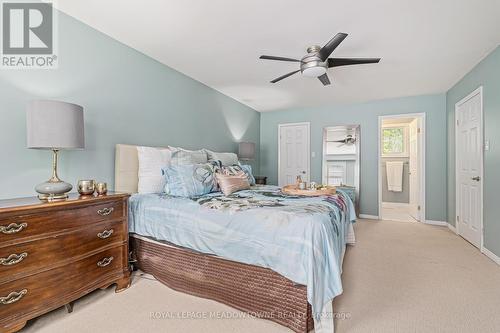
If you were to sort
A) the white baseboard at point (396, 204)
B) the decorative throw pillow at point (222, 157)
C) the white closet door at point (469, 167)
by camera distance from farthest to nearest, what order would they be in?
the white baseboard at point (396, 204) → the decorative throw pillow at point (222, 157) → the white closet door at point (469, 167)

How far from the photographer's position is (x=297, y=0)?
1916 millimetres

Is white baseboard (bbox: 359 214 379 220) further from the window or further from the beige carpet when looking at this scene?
the window

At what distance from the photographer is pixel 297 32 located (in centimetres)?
238

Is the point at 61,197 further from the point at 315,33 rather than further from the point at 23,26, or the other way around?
the point at 315,33

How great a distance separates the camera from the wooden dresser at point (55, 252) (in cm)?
137

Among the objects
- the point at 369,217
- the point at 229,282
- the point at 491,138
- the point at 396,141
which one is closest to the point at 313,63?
the point at 229,282

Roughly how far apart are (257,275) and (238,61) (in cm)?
260

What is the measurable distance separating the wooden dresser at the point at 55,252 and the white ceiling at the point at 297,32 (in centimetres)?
169

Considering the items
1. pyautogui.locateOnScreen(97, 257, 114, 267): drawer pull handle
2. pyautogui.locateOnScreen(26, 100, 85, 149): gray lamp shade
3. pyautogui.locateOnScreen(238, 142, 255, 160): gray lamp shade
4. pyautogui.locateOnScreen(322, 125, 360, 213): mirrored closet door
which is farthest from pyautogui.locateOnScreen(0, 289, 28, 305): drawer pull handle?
pyautogui.locateOnScreen(322, 125, 360, 213): mirrored closet door

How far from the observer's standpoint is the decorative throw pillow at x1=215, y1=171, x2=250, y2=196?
8.50ft

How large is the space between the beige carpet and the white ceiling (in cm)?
244

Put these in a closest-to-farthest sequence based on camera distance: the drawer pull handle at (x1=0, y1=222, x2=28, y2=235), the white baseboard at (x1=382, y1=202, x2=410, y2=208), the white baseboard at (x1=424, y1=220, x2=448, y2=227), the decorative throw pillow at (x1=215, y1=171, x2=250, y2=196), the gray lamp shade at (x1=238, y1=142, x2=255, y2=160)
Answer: the drawer pull handle at (x1=0, y1=222, x2=28, y2=235)
the decorative throw pillow at (x1=215, y1=171, x2=250, y2=196)
the white baseboard at (x1=424, y1=220, x2=448, y2=227)
the gray lamp shade at (x1=238, y1=142, x2=255, y2=160)
the white baseboard at (x1=382, y1=202, x2=410, y2=208)

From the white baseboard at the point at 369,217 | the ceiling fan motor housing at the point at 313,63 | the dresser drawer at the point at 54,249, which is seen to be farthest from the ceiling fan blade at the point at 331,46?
the white baseboard at the point at 369,217

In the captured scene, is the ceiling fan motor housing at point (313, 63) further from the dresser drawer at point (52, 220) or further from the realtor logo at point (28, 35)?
the realtor logo at point (28, 35)
